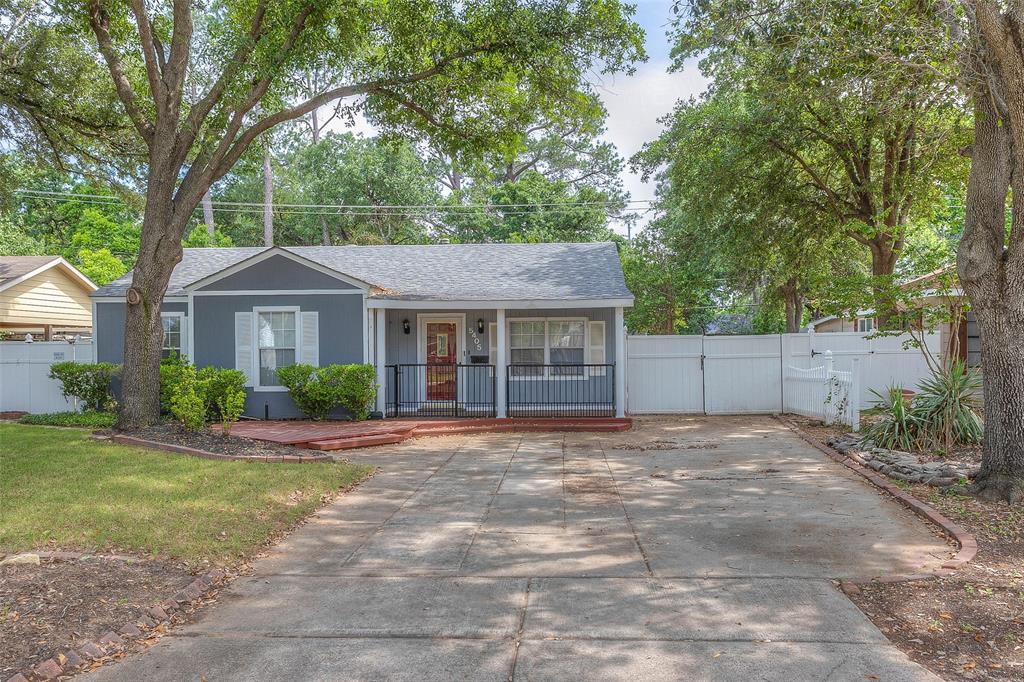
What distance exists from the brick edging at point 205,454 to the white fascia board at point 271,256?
478 centimetres

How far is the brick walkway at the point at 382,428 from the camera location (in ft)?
36.7

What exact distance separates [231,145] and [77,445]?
537cm

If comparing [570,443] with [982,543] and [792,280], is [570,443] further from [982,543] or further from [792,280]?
[792,280]

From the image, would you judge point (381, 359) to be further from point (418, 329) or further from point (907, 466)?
point (907, 466)

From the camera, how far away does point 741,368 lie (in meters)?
15.1

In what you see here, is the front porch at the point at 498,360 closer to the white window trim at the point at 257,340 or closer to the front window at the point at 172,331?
the white window trim at the point at 257,340

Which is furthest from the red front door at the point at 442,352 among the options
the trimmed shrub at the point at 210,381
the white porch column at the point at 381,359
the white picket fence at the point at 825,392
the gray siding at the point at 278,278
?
the white picket fence at the point at 825,392

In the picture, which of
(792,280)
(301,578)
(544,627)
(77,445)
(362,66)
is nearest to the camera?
(544,627)

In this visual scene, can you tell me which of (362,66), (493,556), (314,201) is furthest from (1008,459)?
(314,201)

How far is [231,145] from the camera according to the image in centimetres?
1166

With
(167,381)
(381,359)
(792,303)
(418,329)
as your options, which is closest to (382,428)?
(381,359)

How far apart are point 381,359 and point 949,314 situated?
9.94 metres

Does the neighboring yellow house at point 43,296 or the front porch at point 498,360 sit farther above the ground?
the neighboring yellow house at point 43,296

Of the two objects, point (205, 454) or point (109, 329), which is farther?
point (109, 329)
